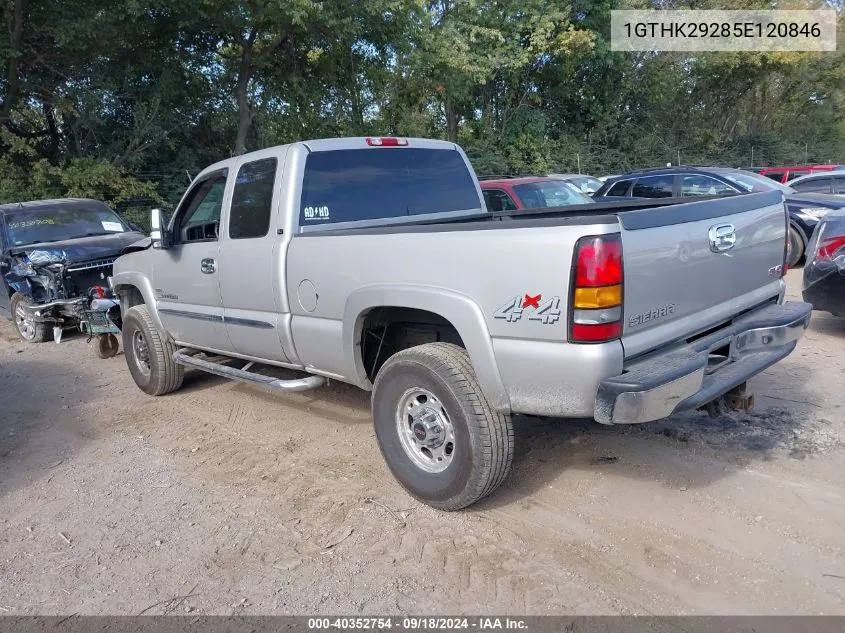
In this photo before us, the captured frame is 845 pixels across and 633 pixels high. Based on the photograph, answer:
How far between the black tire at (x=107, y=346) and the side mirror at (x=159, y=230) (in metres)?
3.03

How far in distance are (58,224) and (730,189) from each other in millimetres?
9839

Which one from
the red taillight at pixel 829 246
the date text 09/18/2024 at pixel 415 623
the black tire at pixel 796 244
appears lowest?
the date text 09/18/2024 at pixel 415 623

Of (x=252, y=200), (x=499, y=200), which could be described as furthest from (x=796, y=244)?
(x=252, y=200)

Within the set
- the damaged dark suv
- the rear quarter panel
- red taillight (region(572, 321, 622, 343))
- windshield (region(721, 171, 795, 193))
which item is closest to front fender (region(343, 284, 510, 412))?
the rear quarter panel

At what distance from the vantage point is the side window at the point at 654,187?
1108 centimetres

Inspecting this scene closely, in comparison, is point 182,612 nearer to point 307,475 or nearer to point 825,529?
point 307,475

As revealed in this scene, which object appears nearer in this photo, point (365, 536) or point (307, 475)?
point (365, 536)

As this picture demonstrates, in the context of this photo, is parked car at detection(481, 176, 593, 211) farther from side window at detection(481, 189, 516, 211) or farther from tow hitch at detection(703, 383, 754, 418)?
tow hitch at detection(703, 383, 754, 418)

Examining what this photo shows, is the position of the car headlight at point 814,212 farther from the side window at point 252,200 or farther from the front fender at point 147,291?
the front fender at point 147,291

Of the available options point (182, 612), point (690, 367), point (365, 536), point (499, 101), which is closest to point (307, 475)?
point (365, 536)

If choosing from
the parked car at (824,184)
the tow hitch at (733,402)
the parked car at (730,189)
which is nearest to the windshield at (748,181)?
the parked car at (730,189)

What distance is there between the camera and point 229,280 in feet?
16.1

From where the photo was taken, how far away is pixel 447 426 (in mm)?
3635

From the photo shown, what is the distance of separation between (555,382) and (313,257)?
178 cm
